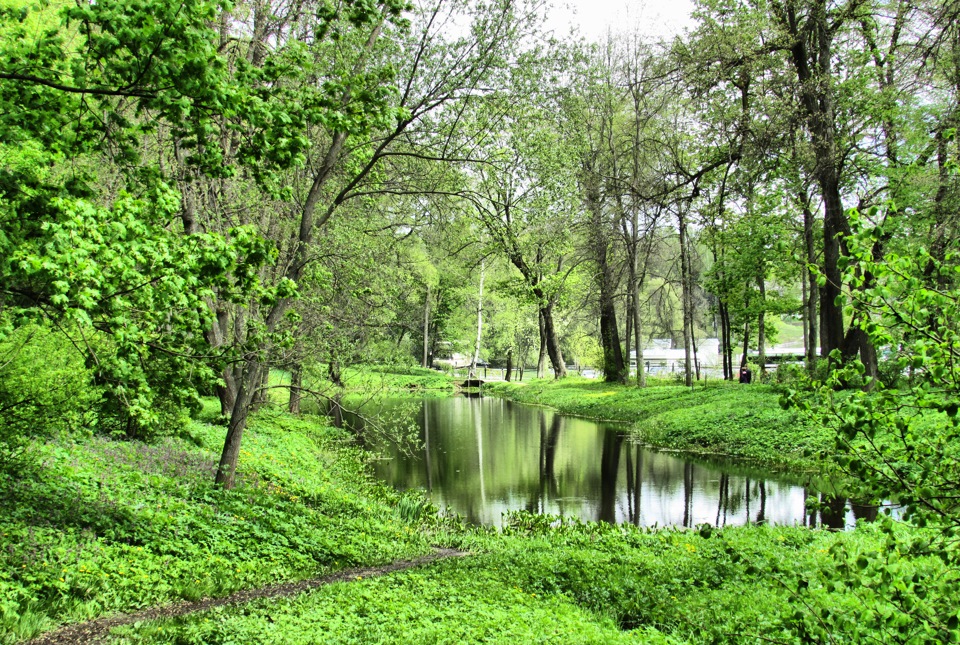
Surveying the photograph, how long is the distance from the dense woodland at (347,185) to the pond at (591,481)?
262 centimetres

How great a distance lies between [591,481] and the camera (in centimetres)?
1483

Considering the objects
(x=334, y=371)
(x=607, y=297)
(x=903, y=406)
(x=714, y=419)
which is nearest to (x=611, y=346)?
(x=607, y=297)

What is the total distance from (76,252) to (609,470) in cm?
1409

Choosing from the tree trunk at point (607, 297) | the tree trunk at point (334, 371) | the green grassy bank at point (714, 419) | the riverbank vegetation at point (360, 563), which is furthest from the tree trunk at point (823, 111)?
the tree trunk at point (607, 297)

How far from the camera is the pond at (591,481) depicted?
11.7 meters

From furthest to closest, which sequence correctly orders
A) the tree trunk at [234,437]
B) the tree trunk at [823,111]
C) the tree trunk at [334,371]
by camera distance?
1. the tree trunk at [334,371]
2. the tree trunk at [823,111]
3. the tree trunk at [234,437]

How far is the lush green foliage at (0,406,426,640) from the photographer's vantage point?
226 inches

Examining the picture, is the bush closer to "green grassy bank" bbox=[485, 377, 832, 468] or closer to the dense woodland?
the dense woodland

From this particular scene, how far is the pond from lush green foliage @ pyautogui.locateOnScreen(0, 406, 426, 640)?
3.39 metres

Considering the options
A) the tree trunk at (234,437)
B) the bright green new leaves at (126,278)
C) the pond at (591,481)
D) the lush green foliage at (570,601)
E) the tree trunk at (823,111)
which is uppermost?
the tree trunk at (823,111)

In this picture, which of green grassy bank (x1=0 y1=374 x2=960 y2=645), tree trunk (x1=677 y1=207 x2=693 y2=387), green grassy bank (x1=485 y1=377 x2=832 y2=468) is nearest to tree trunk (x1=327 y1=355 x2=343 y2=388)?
green grassy bank (x1=0 y1=374 x2=960 y2=645)

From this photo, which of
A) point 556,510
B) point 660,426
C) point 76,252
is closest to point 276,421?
point 556,510

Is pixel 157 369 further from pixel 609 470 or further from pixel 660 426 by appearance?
pixel 660 426

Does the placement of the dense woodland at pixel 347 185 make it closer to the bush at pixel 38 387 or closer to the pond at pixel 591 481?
the bush at pixel 38 387
